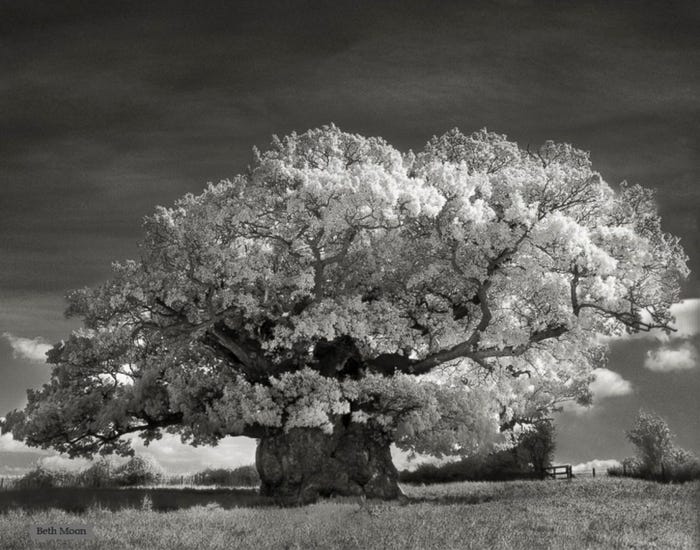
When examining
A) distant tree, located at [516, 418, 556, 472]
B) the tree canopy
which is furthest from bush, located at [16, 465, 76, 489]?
distant tree, located at [516, 418, 556, 472]

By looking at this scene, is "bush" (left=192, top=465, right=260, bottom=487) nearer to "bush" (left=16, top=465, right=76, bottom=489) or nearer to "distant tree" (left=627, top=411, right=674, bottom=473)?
"bush" (left=16, top=465, right=76, bottom=489)

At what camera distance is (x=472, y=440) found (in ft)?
85.9

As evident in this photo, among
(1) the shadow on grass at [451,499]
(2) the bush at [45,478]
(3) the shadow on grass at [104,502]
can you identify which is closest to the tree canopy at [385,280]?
(1) the shadow on grass at [451,499]

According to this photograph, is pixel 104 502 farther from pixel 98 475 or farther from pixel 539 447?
pixel 539 447

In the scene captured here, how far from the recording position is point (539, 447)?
42281mm

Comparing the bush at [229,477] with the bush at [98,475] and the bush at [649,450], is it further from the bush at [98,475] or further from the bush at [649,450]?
the bush at [649,450]

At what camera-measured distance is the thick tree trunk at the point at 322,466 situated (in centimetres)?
2491

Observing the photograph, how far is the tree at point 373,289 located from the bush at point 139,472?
522 inches

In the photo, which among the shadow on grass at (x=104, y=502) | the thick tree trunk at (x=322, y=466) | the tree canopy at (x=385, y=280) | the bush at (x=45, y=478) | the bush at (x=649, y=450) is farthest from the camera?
the bush at (x=649, y=450)

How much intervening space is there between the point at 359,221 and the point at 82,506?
38.0 feet

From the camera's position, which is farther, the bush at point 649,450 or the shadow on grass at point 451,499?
the bush at point 649,450

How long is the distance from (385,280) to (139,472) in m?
22.9

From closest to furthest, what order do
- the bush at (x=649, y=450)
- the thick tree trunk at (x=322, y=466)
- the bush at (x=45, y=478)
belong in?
1. the thick tree trunk at (x=322, y=466)
2. the bush at (x=45, y=478)
3. the bush at (x=649, y=450)

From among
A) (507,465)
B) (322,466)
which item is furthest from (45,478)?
(507,465)
